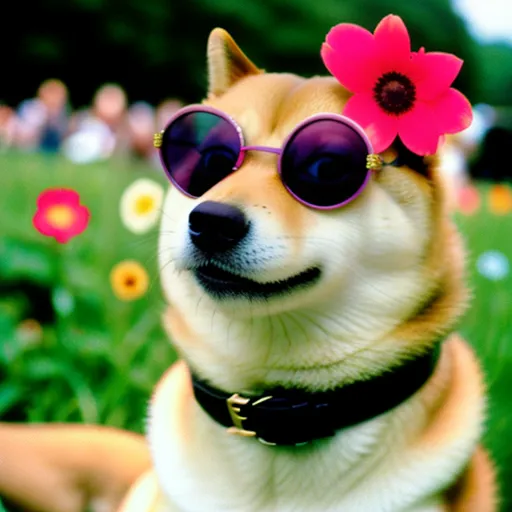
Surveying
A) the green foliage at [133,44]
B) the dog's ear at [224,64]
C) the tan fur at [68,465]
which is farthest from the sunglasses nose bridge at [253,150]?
the green foliage at [133,44]

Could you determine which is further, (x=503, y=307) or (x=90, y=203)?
(x=90, y=203)

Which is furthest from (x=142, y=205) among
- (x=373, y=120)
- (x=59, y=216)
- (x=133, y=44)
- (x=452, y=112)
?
(x=133, y=44)

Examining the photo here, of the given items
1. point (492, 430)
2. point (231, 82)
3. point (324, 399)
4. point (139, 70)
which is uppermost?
point (231, 82)

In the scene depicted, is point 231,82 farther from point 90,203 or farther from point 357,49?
point 90,203

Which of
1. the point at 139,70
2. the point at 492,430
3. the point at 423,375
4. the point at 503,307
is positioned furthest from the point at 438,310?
the point at 139,70

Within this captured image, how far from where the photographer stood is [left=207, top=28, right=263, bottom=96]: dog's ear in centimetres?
145

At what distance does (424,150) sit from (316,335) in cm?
41

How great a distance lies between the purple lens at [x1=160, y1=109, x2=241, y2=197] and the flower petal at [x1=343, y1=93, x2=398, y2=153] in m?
0.24

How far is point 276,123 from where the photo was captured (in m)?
1.33

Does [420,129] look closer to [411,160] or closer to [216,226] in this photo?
[411,160]

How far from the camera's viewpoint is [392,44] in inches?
46.3

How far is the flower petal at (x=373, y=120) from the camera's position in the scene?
1.21 m

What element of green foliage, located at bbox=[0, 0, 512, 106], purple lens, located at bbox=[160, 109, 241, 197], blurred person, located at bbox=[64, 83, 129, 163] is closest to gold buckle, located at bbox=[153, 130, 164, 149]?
purple lens, located at bbox=[160, 109, 241, 197]

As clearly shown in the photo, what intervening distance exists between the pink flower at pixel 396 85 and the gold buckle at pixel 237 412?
55 cm
